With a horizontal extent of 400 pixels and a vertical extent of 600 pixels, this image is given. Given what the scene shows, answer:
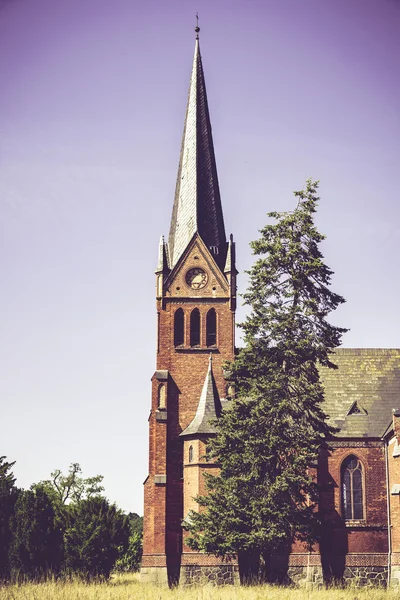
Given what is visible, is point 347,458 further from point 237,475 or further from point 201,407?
point 237,475

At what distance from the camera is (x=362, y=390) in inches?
1890

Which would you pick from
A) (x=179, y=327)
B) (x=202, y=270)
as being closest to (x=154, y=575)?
(x=179, y=327)

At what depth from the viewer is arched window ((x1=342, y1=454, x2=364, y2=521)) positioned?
45406mm

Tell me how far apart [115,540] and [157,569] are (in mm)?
4103

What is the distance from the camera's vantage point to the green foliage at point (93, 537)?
39219mm

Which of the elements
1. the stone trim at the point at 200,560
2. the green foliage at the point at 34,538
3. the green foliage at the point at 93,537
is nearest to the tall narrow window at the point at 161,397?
the green foliage at the point at 93,537

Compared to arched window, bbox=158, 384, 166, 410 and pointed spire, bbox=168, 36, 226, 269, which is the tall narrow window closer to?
arched window, bbox=158, 384, 166, 410

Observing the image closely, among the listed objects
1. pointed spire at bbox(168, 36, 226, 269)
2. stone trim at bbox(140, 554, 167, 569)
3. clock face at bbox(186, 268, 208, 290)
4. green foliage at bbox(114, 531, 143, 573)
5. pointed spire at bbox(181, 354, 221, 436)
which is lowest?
green foliage at bbox(114, 531, 143, 573)

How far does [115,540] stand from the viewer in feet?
132

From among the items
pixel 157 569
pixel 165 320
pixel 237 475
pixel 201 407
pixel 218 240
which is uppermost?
pixel 218 240

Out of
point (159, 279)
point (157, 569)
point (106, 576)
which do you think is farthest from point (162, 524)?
point (159, 279)

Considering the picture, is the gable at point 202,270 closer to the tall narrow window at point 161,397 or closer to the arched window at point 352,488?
the tall narrow window at point 161,397

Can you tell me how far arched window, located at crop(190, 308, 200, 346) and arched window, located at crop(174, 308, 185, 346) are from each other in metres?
0.53

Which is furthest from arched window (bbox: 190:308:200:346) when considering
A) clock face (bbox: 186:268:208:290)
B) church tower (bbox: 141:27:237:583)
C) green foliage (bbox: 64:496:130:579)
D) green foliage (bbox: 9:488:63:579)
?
green foliage (bbox: 9:488:63:579)
